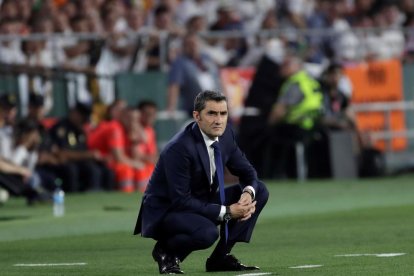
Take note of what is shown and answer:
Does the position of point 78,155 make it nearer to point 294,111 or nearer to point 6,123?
point 6,123

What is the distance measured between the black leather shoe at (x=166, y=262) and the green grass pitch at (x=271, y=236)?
0.87 ft

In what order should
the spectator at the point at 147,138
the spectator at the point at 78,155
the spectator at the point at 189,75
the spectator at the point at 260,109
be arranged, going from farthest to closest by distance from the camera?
the spectator at the point at 260,109
the spectator at the point at 189,75
the spectator at the point at 147,138
the spectator at the point at 78,155

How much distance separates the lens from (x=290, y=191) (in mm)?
22453

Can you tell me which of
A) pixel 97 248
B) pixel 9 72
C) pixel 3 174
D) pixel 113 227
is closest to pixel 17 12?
pixel 9 72

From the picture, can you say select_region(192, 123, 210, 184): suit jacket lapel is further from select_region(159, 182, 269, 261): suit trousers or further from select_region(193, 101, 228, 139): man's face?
select_region(159, 182, 269, 261): suit trousers

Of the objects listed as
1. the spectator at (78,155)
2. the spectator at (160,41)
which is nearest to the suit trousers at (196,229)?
the spectator at (78,155)

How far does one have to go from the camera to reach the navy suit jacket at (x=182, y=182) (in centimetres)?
1036

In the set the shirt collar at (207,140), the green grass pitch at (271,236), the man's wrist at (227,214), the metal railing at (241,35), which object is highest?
the metal railing at (241,35)

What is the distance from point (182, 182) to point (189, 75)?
14.1m

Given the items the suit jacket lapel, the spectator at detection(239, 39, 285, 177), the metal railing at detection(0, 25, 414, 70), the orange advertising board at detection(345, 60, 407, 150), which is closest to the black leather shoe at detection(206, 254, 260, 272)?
the suit jacket lapel

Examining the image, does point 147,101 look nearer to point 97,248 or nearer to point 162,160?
point 97,248

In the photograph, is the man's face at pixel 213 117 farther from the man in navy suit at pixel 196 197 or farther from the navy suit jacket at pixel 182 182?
the navy suit jacket at pixel 182 182

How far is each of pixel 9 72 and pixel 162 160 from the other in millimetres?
13029

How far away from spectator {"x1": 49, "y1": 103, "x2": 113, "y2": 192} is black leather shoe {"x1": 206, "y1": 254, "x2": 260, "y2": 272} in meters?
12.3
